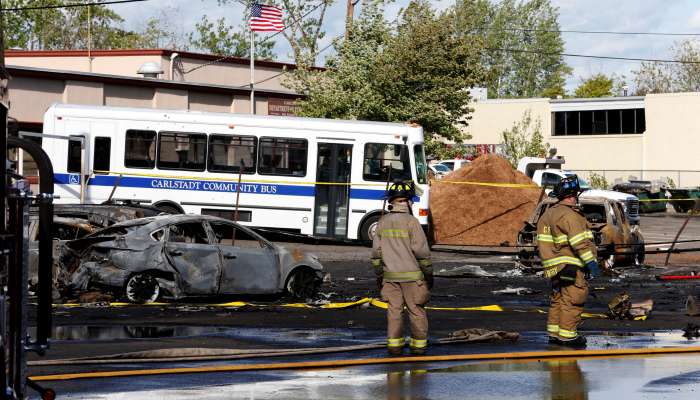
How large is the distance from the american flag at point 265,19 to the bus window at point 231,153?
13.0 metres

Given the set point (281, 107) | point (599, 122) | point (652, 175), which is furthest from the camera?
point (599, 122)

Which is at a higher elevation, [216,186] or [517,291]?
[216,186]

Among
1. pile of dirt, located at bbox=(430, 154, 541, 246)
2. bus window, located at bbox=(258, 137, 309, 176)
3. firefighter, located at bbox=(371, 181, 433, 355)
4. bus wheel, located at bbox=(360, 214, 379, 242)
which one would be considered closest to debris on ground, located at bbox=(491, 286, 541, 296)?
firefighter, located at bbox=(371, 181, 433, 355)

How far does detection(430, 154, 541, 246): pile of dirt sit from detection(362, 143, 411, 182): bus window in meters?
2.59

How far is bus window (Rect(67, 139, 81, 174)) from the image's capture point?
26734 millimetres

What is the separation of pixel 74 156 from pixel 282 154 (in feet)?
15.9

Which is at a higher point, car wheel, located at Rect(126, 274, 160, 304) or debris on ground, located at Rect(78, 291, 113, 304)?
car wheel, located at Rect(126, 274, 160, 304)

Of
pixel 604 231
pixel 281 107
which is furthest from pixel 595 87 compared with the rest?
pixel 604 231

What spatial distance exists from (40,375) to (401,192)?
3.81 m

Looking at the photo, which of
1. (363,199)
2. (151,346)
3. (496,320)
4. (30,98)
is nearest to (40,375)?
(151,346)

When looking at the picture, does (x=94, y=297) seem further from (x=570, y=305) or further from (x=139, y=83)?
(x=139, y=83)

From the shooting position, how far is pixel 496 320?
567 inches

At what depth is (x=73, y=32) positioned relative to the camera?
3799 inches

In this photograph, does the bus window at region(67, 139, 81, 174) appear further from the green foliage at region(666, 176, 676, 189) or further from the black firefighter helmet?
the green foliage at region(666, 176, 676, 189)
